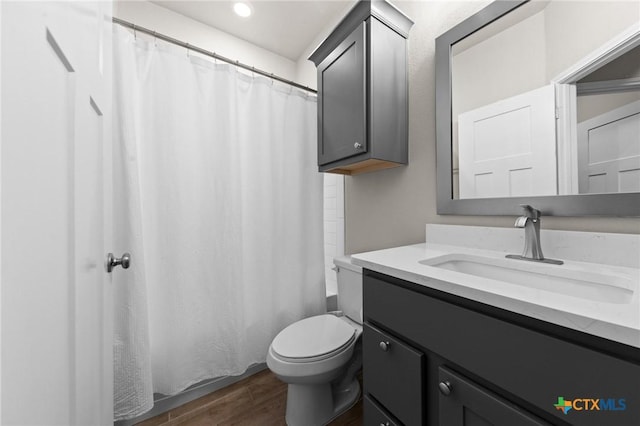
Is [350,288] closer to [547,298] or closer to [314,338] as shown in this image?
[314,338]

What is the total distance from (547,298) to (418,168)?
0.93 metres

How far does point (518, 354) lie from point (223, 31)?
2550mm

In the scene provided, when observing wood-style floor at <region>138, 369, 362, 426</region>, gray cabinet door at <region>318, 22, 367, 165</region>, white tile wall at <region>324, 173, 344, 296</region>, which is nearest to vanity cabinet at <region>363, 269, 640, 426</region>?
wood-style floor at <region>138, 369, 362, 426</region>

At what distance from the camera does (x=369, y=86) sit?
Answer: 4.00ft

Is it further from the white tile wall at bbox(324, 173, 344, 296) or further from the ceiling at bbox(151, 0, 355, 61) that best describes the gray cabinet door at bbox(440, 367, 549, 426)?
the ceiling at bbox(151, 0, 355, 61)

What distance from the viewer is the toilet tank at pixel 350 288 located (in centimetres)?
143

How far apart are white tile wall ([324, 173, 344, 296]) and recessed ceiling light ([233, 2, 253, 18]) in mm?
1286

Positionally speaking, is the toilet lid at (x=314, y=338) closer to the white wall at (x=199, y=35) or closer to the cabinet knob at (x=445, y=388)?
the cabinet knob at (x=445, y=388)

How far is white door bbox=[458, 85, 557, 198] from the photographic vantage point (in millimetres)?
894

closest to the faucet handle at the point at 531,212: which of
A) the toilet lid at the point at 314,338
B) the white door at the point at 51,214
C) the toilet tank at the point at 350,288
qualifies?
the toilet tank at the point at 350,288

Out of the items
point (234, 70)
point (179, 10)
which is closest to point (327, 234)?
point (234, 70)

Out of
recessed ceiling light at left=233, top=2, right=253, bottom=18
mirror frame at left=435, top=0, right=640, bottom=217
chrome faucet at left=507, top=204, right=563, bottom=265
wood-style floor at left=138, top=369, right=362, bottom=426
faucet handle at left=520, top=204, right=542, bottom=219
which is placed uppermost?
recessed ceiling light at left=233, top=2, right=253, bottom=18

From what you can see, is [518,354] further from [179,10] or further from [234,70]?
[179,10]

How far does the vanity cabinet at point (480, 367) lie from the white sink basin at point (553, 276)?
0.75 feet
